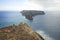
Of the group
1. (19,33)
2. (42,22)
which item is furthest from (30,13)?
(19,33)

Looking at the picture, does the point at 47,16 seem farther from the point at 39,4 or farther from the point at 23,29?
the point at 23,29

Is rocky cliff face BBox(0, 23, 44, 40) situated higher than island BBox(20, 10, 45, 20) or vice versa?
island BBox(20, 10, 45, 20)

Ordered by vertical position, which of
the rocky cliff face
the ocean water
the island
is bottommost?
the rocky cliff face

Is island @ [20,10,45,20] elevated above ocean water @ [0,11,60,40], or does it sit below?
above

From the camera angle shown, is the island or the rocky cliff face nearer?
the rocky cliff face

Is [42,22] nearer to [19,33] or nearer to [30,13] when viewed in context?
[30,13]

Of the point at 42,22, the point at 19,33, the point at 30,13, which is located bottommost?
the point at 19,33
